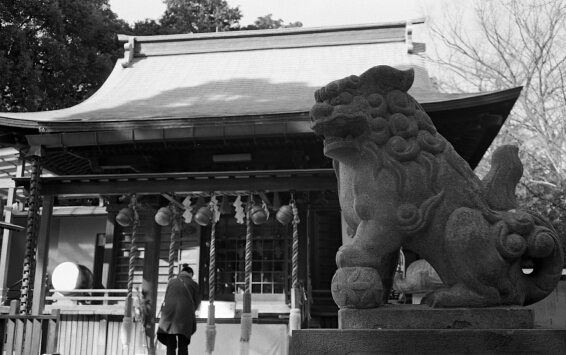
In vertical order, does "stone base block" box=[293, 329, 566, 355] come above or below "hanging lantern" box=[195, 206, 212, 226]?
below

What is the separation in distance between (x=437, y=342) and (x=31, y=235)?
20.2 ft

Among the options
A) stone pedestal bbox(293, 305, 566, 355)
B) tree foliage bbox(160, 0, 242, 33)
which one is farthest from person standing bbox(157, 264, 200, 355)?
tree foliage bbox(160, 0, 242, 33)

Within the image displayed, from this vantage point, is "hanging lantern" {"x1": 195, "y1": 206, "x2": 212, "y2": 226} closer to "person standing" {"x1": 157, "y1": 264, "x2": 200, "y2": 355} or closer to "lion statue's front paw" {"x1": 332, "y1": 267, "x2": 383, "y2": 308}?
"person standing" {"x1": 157, "y1": 264, "x2": 200, "y2": 355}

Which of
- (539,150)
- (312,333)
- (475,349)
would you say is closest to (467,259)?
(475,349)

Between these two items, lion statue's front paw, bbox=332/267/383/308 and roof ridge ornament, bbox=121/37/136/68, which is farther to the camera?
roof ridge ornament, bbox=121/37/136/68

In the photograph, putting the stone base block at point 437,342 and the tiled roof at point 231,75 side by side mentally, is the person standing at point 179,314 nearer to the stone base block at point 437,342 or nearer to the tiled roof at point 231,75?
the tiled roof at point 231,75

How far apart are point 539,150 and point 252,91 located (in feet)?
30.5

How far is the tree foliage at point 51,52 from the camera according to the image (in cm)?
1585

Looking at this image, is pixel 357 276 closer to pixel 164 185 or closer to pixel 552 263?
pixel 552 263

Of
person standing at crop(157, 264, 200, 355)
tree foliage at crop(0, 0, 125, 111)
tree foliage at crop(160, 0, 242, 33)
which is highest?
tree foliage at crop(160, 0, 242, 33)

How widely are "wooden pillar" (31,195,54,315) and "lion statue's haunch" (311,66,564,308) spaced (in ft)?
18.6

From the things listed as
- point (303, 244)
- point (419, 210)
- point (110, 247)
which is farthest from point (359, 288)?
point (110, 247)

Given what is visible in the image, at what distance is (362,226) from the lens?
300 cm

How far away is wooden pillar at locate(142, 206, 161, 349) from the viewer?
8.64m
